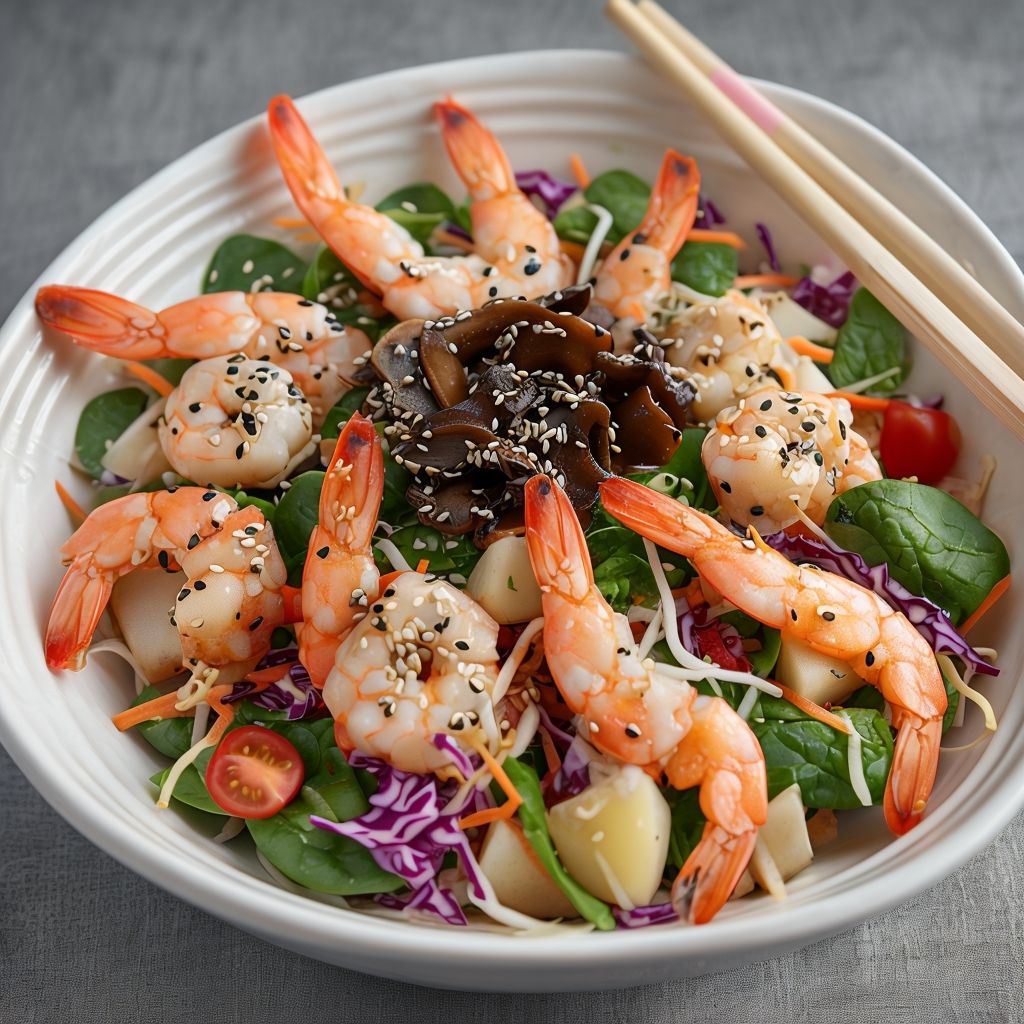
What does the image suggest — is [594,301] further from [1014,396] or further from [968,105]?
[968,105]

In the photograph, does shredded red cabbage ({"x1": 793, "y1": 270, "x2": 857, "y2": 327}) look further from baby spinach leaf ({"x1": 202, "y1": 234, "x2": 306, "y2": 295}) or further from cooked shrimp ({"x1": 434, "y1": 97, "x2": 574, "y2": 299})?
→ baby spinach leaf ({"x1": 202, "y1": 234, "x2": 306, "y2": 295})

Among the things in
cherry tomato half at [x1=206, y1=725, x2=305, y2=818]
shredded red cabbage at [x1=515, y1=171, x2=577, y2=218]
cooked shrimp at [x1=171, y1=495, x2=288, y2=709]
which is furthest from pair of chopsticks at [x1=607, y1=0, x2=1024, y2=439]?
cherry tomato half at [x1=206, y1=725, x2=305, y2=818]

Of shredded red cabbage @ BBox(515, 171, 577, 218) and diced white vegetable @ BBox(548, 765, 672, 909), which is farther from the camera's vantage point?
shredded red cabbage @ BBox(515, 171, 577, 218)

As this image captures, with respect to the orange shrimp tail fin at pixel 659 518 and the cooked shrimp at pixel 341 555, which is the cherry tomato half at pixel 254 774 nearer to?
the cooked shrimp at pixel 341 555

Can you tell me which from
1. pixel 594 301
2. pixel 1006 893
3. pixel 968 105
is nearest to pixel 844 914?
pixel 1006 893

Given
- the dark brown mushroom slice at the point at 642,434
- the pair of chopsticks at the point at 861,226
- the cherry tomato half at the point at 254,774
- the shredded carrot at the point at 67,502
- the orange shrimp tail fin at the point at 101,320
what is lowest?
the shredded carrot at the point at 67,502

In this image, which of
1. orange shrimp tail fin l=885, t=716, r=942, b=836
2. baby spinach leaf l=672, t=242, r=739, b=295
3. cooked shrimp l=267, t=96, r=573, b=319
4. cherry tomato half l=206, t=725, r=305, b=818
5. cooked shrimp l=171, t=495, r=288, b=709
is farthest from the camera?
baby spinach leaf l=672, t=242, r=739, b=295

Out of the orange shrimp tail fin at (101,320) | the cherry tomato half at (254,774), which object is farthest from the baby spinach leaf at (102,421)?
the cherry tomato half at (254,774)
